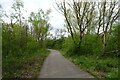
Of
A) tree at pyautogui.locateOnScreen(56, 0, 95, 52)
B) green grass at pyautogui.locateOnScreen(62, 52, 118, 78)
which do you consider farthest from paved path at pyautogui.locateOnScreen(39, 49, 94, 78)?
tree at pyautogui.locateOnScreen(56, 0, 95, 52)

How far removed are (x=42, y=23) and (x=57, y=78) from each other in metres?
55.2

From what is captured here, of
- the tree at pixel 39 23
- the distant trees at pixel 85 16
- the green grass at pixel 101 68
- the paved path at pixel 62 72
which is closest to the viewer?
the green grass at pixel 101 68

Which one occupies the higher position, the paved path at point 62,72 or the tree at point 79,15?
the tree at point 79,15

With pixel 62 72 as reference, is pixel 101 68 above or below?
above

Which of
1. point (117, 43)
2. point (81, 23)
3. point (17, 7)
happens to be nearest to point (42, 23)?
point (81, 23)

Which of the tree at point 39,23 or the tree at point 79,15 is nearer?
the tree at point 79,15

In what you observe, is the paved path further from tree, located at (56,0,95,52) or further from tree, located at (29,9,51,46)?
tree, located at (29,9,51,46)

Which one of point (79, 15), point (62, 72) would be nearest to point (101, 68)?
point (62, 72)

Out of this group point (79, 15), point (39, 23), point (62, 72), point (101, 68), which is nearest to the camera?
point (62, 72)

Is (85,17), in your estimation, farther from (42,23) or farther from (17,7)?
(42,23)

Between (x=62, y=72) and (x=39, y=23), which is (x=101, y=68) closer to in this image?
(x=62, y=72)

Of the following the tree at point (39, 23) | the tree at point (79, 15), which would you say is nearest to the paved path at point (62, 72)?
the tree at point (79, 15)

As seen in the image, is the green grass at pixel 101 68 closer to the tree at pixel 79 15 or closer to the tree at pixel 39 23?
the tree at pixel 79 15

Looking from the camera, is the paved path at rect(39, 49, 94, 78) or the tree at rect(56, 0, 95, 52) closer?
the paved path at rect(39, 49, 94, 78)
